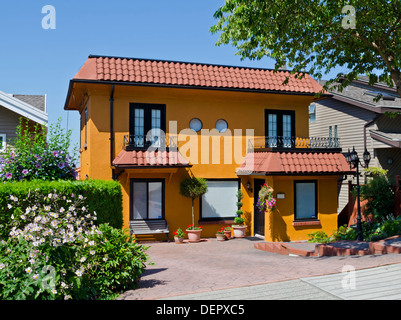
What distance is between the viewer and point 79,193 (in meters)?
10.9

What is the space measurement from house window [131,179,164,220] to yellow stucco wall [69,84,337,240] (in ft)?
0.91

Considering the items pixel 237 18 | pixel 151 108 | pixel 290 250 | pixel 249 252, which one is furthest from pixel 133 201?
pixel 237 18

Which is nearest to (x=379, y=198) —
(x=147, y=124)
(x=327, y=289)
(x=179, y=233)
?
(x=179, y=233)

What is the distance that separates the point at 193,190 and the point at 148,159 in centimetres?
238

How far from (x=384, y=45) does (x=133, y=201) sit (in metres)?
11.8

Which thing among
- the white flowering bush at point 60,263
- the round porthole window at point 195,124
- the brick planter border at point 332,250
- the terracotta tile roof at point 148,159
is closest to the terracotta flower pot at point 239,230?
the brick planter border at point 332,250

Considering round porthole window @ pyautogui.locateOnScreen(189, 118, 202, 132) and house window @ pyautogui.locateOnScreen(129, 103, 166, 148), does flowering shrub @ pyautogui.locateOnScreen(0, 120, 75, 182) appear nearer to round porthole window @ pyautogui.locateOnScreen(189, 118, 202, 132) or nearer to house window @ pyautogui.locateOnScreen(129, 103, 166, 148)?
house window @ pyautogui.locateOnScreen(129, 103, 166, 148)

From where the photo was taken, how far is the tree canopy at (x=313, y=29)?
12.4 m

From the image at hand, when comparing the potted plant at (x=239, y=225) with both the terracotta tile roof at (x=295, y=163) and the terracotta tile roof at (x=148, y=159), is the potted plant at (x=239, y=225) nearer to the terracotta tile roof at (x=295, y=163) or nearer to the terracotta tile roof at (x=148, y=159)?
the terracotta tile roof at (x=295, y=163)

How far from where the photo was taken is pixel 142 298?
8.00 meters

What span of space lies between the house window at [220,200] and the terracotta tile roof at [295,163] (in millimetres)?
906

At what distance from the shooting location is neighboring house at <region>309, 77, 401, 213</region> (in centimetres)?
2178
